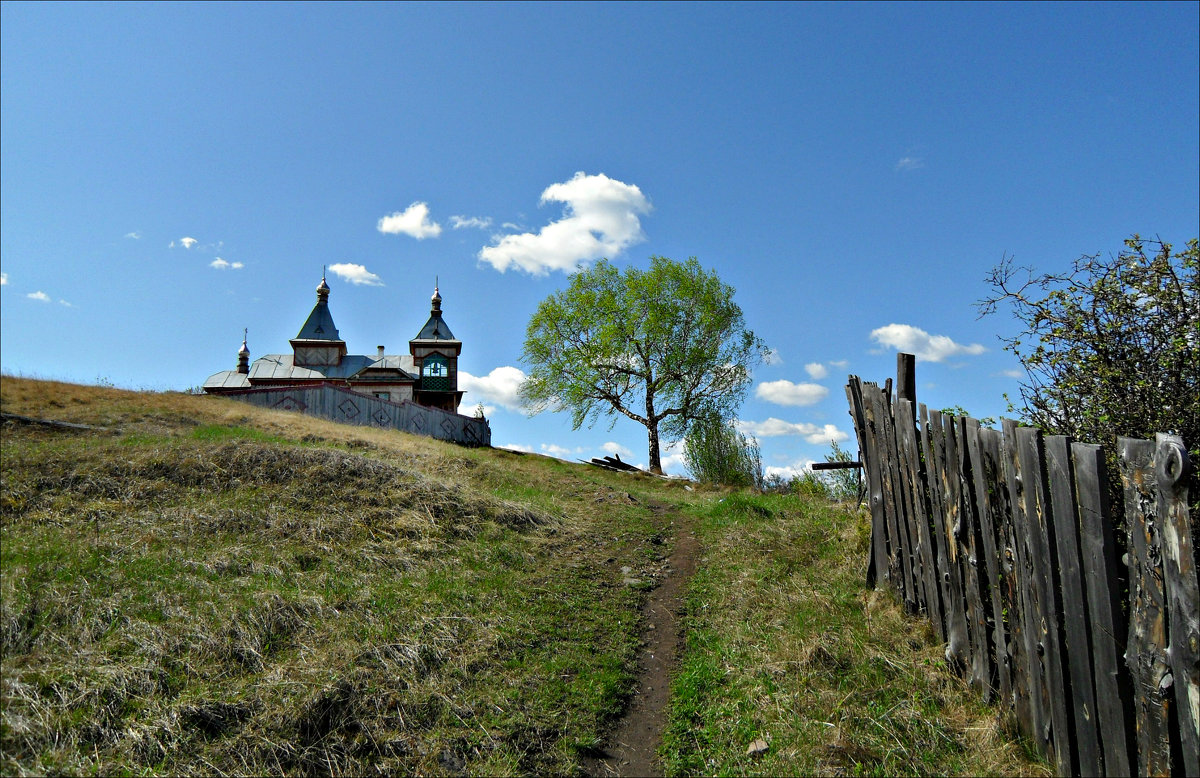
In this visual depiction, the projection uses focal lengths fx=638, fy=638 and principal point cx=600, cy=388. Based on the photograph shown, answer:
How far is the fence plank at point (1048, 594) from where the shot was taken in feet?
11.2

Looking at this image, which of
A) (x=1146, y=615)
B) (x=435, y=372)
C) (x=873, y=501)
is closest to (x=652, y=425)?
(x=435, y=372)

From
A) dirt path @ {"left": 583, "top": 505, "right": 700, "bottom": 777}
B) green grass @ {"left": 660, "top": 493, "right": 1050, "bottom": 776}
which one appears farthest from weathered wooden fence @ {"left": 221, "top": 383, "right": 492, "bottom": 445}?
green grass @ {"left": 660, "top": 493, "right": 1050, "bottom": 776}

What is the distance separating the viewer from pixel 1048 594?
3484 mm

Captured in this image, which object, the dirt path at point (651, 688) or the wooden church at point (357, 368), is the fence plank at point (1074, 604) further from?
the wooden church at point (357, 368)

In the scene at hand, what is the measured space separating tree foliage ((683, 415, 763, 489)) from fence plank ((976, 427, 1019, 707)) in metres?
13.6

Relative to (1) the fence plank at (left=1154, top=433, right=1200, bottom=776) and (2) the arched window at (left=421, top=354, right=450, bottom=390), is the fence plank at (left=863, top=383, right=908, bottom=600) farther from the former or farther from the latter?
(2) the arched window at (left=421, top=354, right=450, bottom=390)

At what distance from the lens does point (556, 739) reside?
4.32 m

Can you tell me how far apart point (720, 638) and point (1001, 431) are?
3089 mm

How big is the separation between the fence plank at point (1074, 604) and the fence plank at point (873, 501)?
279cm

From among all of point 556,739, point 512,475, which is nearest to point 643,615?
point 556,739

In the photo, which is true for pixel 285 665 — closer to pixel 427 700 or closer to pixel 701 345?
pixel 427 700

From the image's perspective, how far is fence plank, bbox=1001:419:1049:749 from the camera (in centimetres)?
363

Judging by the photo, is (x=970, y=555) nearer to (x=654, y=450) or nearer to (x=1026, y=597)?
(x=1026, y=597)

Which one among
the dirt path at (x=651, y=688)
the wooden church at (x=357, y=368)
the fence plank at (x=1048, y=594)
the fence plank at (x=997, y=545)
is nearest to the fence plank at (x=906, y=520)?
the fence plank at (x=997, y=545)
